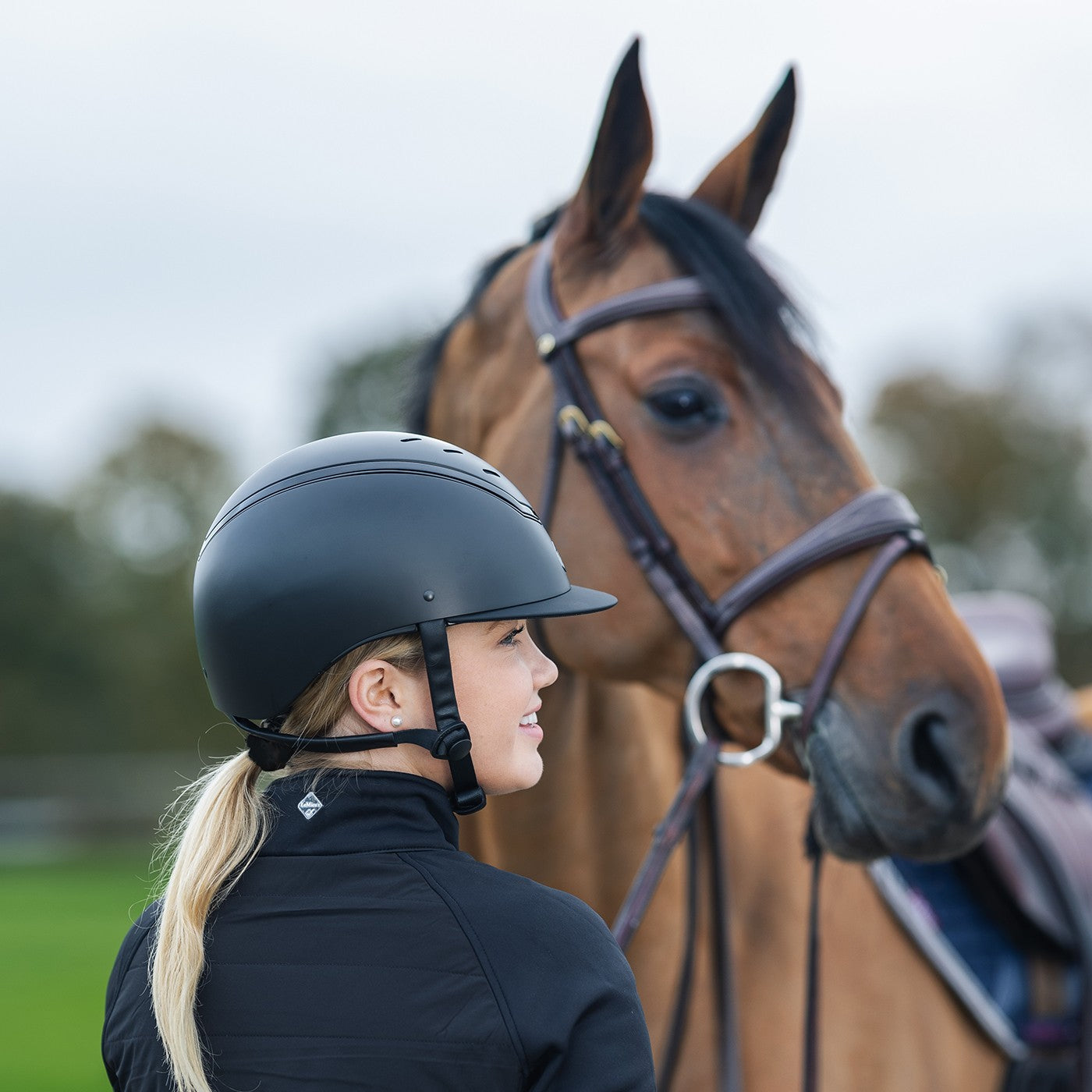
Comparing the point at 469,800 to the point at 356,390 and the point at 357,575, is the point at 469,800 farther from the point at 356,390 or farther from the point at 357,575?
the point at 356,390

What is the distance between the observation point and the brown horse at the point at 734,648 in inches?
88.0

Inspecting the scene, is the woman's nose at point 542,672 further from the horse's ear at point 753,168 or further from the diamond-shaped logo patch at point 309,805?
the horse's ear at point 753,168

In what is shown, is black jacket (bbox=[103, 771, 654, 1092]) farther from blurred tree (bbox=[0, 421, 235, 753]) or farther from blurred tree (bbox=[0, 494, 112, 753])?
blurred tree (bbox=[0, 494, 112, 753])

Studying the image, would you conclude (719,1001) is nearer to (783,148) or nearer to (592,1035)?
(592,1035)

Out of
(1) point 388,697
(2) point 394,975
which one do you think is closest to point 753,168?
(1) point 388,697

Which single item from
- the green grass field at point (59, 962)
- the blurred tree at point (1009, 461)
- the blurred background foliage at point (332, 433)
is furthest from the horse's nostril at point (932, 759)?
the blurred tree at point (1009, 461)

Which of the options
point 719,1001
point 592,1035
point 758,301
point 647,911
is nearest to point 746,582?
point 758,301

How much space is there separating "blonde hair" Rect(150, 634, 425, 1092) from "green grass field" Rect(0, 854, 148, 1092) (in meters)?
2.88

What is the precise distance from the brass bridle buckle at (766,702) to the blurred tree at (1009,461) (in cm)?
2400

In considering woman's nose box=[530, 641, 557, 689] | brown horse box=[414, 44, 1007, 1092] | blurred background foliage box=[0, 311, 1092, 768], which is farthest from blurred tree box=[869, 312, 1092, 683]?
woman's nose box=[530, 641, 557, 689]

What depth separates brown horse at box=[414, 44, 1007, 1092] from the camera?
224cm

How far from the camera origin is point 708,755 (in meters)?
2.44

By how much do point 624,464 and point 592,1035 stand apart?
4.56 feet

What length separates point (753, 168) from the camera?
273cm
